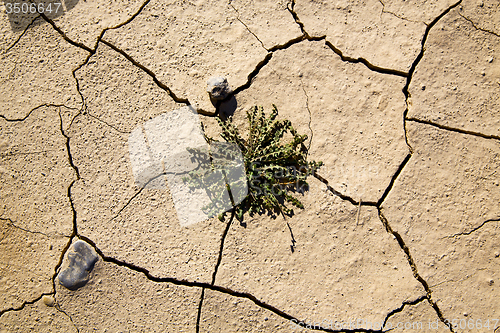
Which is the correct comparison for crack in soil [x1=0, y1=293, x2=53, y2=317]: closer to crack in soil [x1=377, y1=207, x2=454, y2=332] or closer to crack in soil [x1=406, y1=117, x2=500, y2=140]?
crack in soil [x1=377, y1=207, x2=454, y2=332]

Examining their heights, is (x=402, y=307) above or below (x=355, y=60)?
below

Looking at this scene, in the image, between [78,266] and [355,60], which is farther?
[355,60]

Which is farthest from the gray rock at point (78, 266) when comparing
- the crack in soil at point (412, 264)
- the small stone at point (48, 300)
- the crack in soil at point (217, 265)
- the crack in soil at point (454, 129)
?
the crack in soil at point (454, 129)

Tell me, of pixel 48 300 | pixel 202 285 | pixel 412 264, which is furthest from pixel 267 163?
pixel 48 300

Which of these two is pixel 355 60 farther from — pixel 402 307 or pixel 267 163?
pixel 402 307

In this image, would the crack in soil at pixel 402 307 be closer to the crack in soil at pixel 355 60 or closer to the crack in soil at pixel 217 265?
the crack in soil at pixel 217 265

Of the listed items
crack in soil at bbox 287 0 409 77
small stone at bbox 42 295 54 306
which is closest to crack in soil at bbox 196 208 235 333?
small stone at bbox 42 295 54 306

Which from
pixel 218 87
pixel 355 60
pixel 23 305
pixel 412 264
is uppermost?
pixel 355 60
